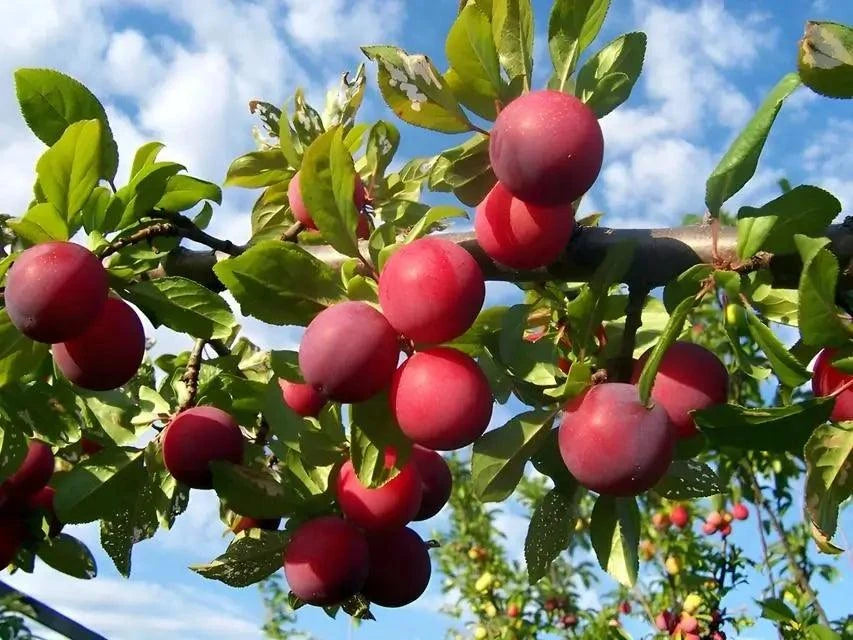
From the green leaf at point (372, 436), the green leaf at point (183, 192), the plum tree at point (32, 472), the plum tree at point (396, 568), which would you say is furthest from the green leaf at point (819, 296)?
the plum tree at point (32, 472)

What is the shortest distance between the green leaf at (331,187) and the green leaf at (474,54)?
0.57 feet

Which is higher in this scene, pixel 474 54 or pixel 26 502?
pixel 474 54

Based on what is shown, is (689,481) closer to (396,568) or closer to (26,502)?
(396,568)

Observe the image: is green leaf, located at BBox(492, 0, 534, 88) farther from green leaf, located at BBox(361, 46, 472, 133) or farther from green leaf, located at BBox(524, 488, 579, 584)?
green leaf, located at BBox(524, 488, 579, 584)

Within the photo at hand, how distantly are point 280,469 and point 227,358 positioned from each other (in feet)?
1.04

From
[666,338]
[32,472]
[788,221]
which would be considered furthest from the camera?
[32,472]

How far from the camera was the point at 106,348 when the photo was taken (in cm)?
118

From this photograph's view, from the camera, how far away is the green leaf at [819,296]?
0.84m

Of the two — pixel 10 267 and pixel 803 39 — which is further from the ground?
pixel 803 39

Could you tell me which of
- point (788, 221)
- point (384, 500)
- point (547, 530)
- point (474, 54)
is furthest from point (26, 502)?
point (788, 221)

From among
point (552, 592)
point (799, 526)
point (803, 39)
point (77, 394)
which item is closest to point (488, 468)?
point (803, 39)

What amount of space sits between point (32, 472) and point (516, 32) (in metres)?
1.46

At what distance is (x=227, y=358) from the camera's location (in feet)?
5.25

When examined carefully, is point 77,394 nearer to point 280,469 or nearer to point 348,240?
point 280,469
